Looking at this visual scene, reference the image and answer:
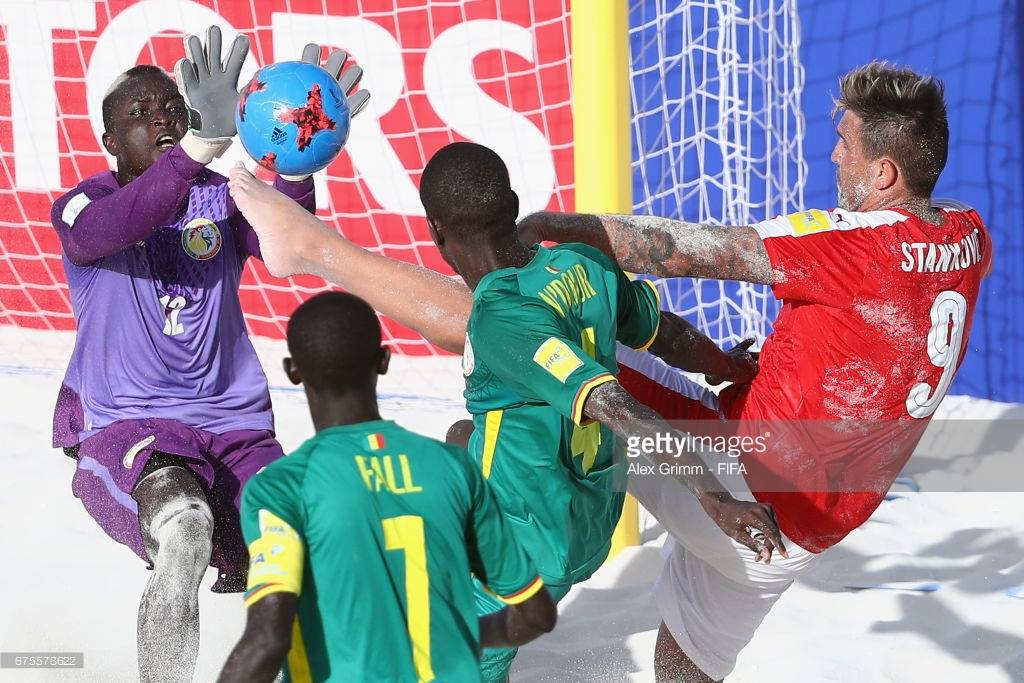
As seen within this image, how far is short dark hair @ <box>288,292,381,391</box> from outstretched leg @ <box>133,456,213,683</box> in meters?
1.42

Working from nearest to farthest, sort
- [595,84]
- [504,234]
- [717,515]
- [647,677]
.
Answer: [717,515] → [504,234] → [647,677] → [595,84]

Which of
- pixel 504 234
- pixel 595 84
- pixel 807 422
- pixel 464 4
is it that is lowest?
pixel 807 422

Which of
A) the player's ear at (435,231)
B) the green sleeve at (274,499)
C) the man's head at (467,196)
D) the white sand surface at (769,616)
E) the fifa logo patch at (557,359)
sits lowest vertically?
the white sand surface at (769,616)

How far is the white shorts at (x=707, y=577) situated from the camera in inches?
144

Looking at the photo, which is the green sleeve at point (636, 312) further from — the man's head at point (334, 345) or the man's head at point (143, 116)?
the man's head at point (143, 116)

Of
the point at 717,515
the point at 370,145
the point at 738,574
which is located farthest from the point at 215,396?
the point at 370,145

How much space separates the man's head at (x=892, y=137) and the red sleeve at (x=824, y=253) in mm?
130

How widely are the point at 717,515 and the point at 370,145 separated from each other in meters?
5.79

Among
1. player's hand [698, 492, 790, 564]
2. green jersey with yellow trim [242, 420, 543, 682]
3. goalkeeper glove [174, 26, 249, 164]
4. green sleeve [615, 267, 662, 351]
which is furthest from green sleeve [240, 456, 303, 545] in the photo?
goalkeeper glove [174, 26, 249, 164]

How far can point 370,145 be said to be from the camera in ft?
26.5

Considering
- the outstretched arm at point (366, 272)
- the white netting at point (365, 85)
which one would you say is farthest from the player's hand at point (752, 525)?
the white netting at point (365, 85)

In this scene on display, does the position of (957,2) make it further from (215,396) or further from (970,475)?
(215,396)

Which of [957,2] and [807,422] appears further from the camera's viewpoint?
[957,2]

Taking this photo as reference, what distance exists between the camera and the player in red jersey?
11.3ft
